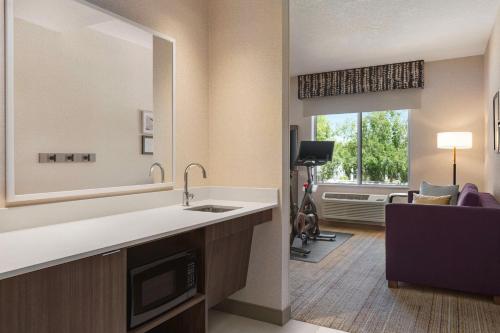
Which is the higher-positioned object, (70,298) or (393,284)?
(70,298)

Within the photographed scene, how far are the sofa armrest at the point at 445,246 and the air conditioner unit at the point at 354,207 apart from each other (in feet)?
8.72

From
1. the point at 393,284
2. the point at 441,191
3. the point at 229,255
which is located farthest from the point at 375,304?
the point at 441,191

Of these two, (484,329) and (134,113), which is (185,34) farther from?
(484,329)

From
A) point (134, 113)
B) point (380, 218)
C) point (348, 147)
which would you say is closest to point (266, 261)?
point (134, 113)

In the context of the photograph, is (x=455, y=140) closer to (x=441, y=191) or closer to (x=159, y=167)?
(x=441, y=191)

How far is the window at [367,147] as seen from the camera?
5805mm

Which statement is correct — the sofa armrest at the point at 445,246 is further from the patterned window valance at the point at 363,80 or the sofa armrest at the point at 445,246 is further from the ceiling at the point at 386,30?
the patterned window valance at the point at 363,80

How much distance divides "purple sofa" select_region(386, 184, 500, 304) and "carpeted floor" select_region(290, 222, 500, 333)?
0.13m

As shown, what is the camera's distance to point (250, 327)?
238 cm

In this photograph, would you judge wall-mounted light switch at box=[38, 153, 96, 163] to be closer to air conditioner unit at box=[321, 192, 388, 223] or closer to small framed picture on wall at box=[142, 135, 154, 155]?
small framed picture on wall at box=[142, 135, 154, 155]

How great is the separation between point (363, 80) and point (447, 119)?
1366mm

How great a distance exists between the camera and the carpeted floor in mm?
2402

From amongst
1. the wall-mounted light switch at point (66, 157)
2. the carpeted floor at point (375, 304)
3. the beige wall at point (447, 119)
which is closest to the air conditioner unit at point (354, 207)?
the beige wall at point (447, 119)

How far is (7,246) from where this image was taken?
1275 mm
